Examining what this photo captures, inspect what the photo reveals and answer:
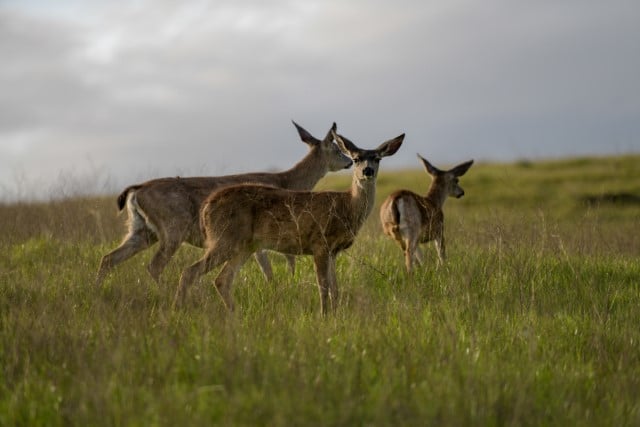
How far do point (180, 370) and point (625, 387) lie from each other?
2598 mm

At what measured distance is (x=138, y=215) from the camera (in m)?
8.38

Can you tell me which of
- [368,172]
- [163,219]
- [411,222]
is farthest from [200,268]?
[411,222]

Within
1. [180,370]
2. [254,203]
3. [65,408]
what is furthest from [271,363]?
[254,203]

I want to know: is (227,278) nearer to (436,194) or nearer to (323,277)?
(323,277)

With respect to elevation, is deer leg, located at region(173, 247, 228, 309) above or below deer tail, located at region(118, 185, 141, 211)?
below

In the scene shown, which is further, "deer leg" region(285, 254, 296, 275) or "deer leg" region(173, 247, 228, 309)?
"deer leg" region(285, 254, 296, 275)

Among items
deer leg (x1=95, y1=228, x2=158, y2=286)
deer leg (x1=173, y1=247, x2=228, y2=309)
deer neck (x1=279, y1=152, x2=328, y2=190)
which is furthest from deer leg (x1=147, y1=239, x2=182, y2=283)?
deer neck (x1=279, y1=152, x2=328, y2=190)

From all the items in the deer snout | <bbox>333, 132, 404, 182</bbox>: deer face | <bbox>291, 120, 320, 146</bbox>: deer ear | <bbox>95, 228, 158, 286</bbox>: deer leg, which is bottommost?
<bbox>95, 228, 158, 286</bbox>: deer leg

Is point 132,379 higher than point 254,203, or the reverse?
point 254,203

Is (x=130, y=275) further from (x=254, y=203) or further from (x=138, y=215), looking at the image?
(x=254, y=203)

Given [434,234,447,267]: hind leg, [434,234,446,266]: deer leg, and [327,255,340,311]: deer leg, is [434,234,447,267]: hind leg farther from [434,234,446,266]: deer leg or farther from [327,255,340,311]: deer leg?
[327,255,340,311]: deer leg

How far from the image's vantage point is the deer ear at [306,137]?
10469mm

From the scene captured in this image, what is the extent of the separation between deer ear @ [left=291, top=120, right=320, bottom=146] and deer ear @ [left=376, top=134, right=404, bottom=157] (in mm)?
2592

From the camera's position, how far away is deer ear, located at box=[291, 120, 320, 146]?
10.5 metres
